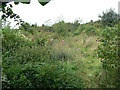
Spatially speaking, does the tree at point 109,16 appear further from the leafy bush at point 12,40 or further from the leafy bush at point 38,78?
the leafy bush at point 38,78

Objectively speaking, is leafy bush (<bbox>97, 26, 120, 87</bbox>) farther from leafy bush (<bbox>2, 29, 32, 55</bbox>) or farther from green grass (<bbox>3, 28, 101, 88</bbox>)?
leafy bush (<bbox>2, 29, 32, 55</bbox>)

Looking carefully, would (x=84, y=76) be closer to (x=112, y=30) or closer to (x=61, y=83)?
(x=61, y=83)

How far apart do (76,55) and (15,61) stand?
2.03 meters

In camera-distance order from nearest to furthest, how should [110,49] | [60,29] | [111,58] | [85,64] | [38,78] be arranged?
1. [38,78]
2. [111,58]
3. [110,49]
4. [85,64]
5. [60,29]

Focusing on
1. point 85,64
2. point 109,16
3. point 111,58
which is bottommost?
point 85,64

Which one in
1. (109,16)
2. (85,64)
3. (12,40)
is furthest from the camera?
(109,16)

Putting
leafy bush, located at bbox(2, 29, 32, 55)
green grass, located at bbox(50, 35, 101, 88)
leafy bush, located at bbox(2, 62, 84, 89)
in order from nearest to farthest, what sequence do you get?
leafy bush, located at bbox(2, 62, 84, 89)
green grass, located at bbox(50, 35, 101, 88)
leafy bush, located at bbox(2, 29, 32, 55)

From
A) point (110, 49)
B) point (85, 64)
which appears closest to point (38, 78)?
point (110, 49)

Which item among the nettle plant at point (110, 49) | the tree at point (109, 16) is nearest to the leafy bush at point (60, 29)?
the tree at point (109, 16)

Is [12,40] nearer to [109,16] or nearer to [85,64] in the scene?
[85,64]

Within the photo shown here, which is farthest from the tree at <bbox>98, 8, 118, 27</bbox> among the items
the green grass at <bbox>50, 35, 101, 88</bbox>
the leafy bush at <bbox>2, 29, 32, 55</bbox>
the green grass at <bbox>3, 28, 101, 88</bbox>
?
the leafy bush at <bbox>2, 29, 32, 55</bbox>

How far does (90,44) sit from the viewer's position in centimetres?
630

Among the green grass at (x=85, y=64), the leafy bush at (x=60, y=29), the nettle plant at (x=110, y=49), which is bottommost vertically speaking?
the green grass at (x=85, y=64)

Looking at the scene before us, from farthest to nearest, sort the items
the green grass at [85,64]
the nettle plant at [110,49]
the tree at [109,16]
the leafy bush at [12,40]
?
1. the tree at [109,16]
2. the leafy bush at [12,40]
3. the green grass at [85,64]
4. the nettle plant at [110,49]
